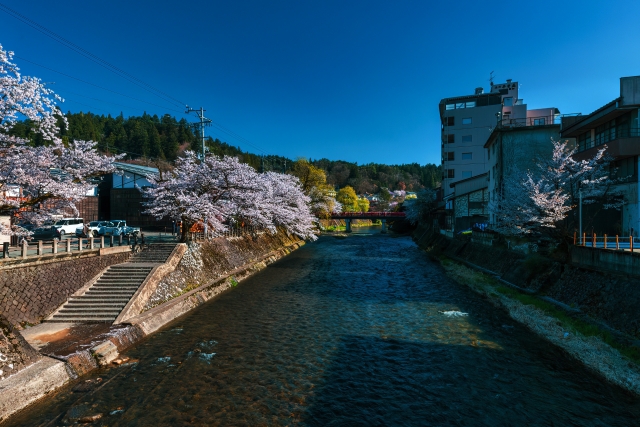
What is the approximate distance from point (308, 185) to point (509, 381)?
191 feet

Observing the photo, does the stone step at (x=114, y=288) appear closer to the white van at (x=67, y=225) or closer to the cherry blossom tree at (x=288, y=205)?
the white van at (x=67, y=225)

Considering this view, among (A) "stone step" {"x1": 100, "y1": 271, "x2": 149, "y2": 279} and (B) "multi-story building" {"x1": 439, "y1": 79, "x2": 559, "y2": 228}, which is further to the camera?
(B) "multi-story building" {"x1": 439, "y1": 79, "x2": 559, "y2": 228}

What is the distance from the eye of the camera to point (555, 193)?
74.8 ft

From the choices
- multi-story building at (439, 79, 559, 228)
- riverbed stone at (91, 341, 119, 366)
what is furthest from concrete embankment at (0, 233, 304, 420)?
multi-story building at (439, 79, 559, 228)

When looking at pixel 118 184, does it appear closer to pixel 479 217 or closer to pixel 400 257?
pixel 400 257

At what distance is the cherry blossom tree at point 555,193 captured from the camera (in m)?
22.1

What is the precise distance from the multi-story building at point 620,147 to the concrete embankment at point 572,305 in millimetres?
5740

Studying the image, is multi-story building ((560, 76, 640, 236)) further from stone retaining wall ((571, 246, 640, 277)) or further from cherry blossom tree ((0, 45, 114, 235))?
cherry blossom tree ((0, 45, 114, 235))

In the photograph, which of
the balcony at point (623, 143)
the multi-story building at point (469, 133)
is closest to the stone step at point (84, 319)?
the balcony at point (623, 143)

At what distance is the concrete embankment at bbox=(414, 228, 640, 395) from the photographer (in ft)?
43.6

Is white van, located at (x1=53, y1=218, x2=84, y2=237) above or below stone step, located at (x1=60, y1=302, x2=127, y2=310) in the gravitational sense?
above

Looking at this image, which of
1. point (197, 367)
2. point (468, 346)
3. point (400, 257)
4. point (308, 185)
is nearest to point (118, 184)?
point (308, 185)

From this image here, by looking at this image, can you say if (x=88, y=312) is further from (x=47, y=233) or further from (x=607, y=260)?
(x=607, y=260)

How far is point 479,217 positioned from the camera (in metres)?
48.3
